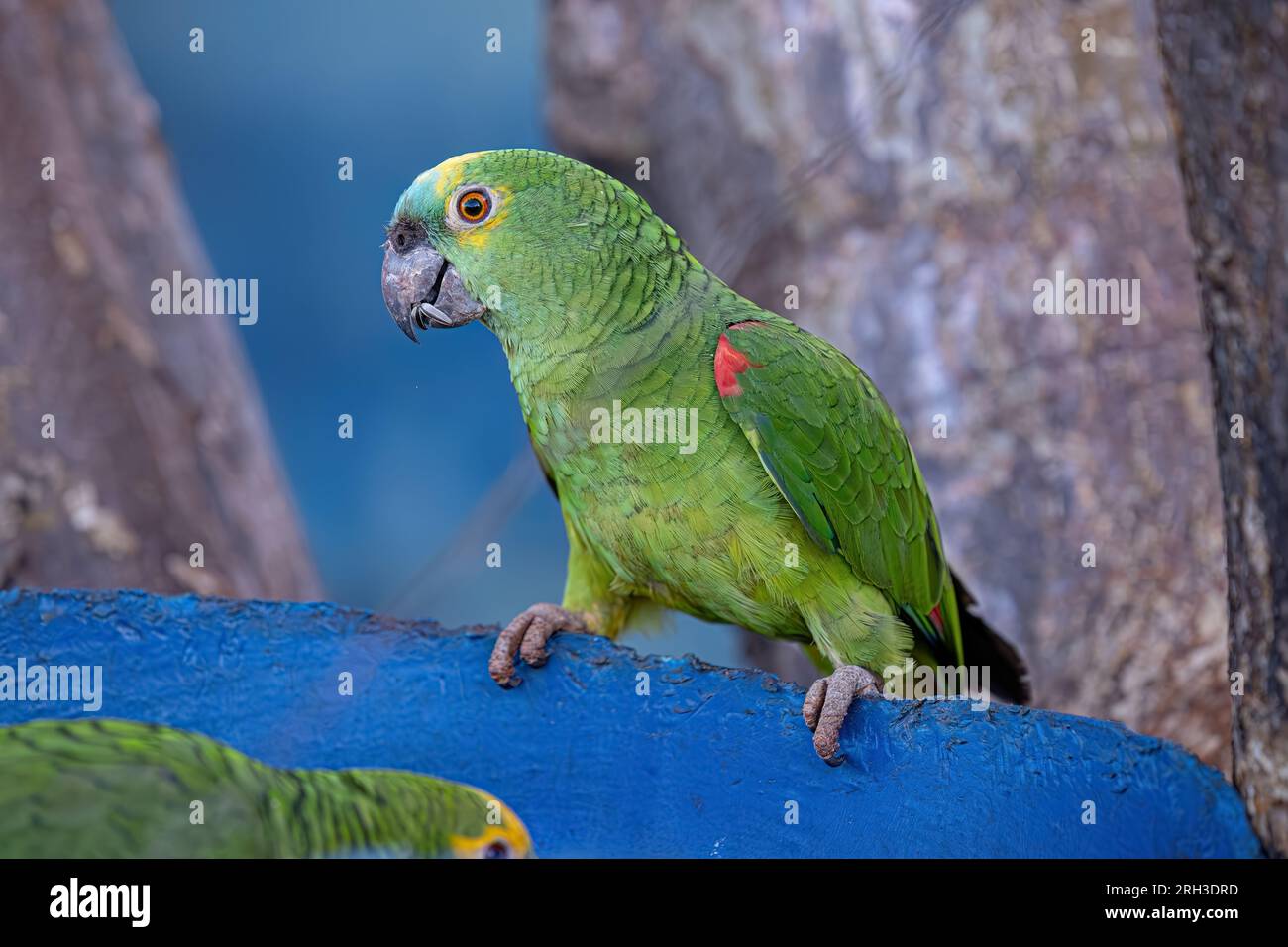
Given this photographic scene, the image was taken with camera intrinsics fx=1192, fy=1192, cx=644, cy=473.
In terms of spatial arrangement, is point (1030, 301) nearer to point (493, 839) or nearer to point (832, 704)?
point (832, 704)

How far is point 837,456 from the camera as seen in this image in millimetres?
1677

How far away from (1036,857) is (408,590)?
200 centimetres

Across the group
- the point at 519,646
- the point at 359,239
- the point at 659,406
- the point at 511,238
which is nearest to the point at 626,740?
the point at 519,646

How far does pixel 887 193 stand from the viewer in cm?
290

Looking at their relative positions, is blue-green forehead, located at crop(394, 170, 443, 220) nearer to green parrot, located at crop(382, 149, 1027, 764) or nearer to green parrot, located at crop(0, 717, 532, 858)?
green parrot, located at crop(382, 149, 1027, 764)

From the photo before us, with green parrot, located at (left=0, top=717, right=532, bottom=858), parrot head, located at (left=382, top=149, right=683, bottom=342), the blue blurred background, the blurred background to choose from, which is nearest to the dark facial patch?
parrot head, located at (left=382, top=149, right=683, bottom=342)

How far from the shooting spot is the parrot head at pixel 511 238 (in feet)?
5.45

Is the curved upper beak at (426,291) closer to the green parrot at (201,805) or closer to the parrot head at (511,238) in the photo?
the parrot head at (511,238)

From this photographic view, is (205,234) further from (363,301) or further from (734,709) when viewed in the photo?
(734,709)

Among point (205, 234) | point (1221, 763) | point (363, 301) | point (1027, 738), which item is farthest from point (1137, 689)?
point (205, 234)

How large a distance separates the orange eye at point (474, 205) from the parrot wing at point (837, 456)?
381 mm

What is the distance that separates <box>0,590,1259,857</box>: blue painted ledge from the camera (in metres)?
1.28

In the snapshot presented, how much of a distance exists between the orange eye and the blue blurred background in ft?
7.49

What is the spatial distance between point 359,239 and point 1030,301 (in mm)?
2735
